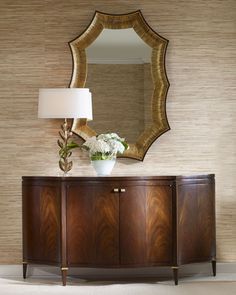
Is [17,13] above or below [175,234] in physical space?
above

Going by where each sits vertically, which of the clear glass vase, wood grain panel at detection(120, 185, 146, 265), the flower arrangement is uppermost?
the flower arrangement

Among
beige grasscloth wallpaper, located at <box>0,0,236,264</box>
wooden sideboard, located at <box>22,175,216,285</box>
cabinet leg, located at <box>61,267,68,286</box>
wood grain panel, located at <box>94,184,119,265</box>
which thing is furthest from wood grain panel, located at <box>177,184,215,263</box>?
cabinet leg, located at <box>61,267,68,286</box>

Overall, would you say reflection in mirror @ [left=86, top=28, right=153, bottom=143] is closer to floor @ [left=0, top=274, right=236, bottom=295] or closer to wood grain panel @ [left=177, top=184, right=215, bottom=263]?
wood grain panel @ [left=177, top=184, right=215, bottom=263]

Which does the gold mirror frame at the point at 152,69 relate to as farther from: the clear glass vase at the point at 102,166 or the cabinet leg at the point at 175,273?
the cabinet leg at the point at 175,273

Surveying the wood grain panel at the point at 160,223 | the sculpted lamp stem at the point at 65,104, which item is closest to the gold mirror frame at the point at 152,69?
the sculpted lamp stem at the point at 65,104

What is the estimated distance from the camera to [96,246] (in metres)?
5.28

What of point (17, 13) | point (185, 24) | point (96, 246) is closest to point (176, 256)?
point (96, 246)

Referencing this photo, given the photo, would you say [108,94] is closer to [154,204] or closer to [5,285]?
[154,204]

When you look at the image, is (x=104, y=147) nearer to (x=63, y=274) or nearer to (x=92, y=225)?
(x=92, y=225)

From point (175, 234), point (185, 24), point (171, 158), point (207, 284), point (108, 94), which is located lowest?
point (207, 284)

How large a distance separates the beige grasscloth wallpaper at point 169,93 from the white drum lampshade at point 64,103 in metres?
0.31

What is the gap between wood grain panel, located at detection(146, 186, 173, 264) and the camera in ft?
17.4

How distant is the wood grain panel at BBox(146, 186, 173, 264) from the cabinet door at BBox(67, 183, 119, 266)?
9.9 inches

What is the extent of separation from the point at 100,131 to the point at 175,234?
106 cm
